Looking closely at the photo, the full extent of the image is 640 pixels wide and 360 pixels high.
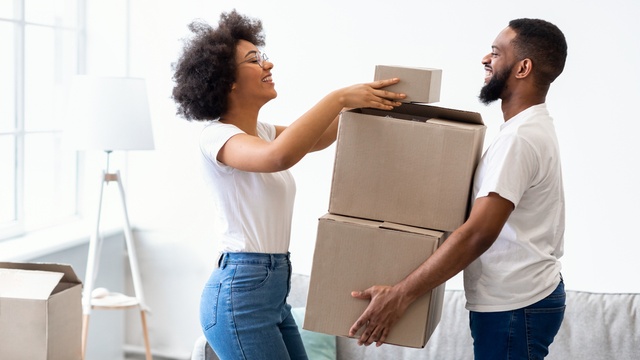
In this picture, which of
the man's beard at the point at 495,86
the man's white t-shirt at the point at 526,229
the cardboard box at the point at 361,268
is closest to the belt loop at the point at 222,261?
the cardboard box at the point at 361,268

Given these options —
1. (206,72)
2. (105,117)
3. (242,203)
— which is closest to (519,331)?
(242,203)

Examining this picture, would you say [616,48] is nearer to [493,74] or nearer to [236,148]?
[493,74]

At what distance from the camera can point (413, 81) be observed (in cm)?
170

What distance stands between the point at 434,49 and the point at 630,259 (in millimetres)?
1149

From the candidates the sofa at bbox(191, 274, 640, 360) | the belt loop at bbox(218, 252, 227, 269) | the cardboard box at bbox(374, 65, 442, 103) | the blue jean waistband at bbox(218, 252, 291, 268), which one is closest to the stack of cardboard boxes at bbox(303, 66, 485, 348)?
the cardboard box at bbox(374, 65, 442, 103)

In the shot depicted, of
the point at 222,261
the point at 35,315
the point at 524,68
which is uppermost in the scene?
the point at 524,68

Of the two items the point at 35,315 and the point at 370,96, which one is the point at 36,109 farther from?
the point at 370,96

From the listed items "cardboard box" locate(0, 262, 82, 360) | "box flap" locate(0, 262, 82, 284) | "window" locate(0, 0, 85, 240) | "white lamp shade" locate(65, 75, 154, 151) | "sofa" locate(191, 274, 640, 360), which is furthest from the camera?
"window" locate(0, 0, 85, 240)

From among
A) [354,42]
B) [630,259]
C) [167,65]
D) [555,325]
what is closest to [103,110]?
[167,65]

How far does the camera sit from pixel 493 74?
6.28 ft

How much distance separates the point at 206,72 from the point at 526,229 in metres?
0.84

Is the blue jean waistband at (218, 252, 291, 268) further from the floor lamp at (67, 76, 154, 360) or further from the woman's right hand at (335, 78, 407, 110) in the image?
the floor lamp at (67, 76, 154, 360)

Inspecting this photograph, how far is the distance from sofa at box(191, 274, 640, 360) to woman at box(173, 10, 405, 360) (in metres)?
0.94

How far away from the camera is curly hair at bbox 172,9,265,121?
1.87m
